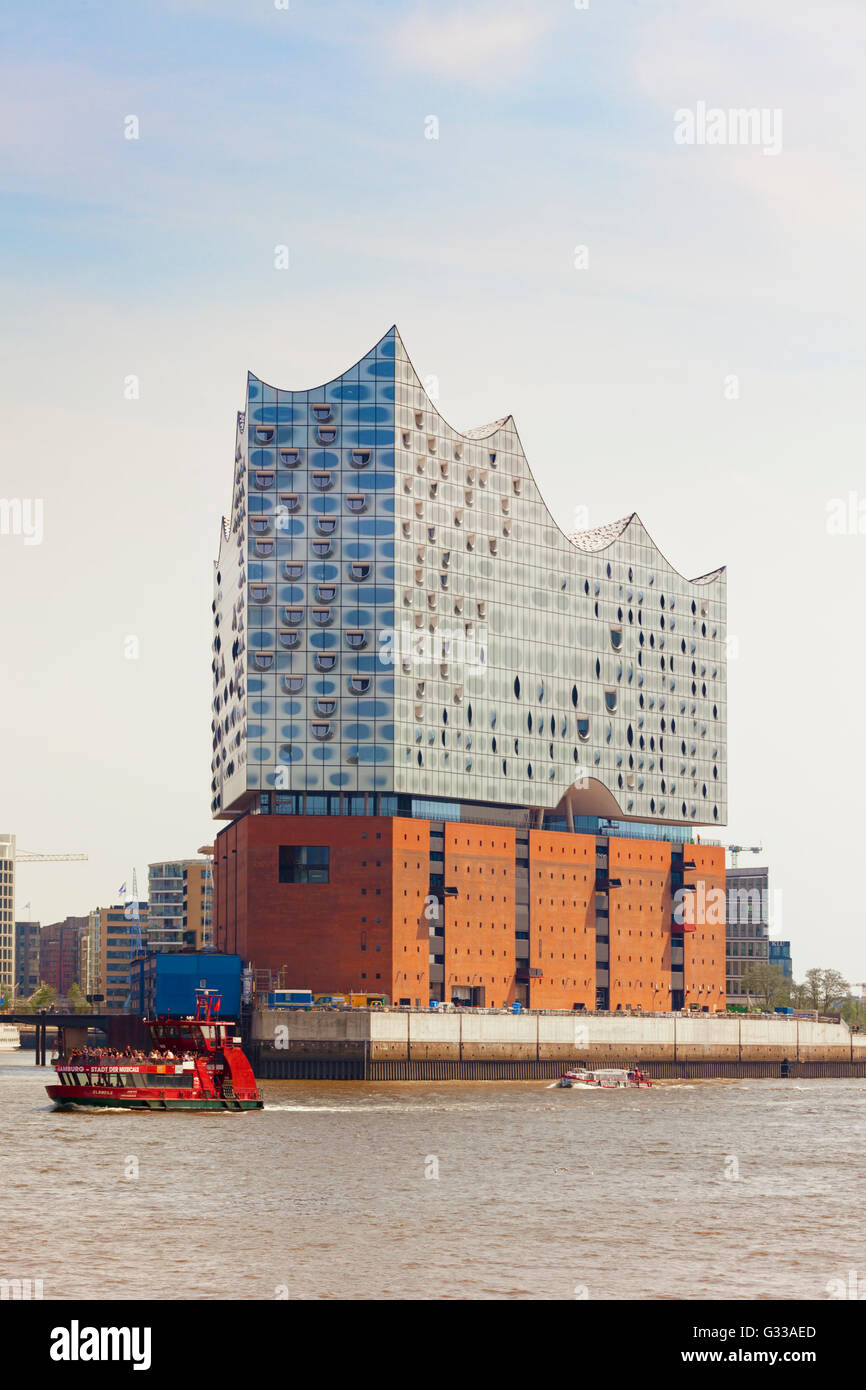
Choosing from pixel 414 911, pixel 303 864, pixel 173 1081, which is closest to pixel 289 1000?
pixel 303 864

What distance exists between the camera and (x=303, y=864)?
17612 centimetres

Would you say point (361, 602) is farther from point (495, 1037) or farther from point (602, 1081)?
point (602, 1081)

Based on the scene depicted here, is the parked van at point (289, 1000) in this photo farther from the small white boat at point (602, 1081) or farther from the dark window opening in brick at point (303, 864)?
the small white boat at point (602, 1081)

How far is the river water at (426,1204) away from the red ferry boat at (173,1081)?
1758 millimetres

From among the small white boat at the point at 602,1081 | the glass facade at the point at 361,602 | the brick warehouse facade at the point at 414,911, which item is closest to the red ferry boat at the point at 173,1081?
the small white boat at the point at 602,1081

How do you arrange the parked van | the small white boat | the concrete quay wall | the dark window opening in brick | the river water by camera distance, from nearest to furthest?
1. the river water
2. the small white boat
3. the concrete quay wall
4. the parked van
5. the dark window opening in brick

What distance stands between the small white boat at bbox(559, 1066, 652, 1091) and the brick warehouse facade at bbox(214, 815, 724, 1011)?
19.3 metres

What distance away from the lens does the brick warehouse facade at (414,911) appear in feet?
571

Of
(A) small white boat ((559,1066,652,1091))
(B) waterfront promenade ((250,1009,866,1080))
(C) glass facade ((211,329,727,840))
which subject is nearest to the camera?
(A) small white boat ((559,1066,652,1091))

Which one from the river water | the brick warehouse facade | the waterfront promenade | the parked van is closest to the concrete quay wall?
the waterfront promenade

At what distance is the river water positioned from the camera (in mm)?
46188

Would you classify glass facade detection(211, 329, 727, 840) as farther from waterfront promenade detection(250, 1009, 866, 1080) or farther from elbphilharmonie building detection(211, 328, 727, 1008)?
waterfront promenade detection(250, 1009, 866, 1080)
